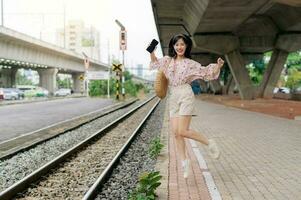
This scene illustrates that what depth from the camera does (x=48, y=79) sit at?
81125 mm

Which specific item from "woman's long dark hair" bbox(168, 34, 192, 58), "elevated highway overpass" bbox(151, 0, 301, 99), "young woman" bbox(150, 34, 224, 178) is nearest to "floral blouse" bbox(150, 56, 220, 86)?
"young woman" bbox(150, 34, 224, 178)

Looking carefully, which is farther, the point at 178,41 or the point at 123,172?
the point at 123,172

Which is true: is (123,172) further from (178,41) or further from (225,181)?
(178,41)

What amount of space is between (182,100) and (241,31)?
121 feet

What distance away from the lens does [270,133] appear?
1548 centimetres

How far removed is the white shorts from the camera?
7.43 meters

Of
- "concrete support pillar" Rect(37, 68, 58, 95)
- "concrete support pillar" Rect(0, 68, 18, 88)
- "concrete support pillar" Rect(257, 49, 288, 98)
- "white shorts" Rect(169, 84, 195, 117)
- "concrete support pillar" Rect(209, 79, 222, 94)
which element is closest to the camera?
"white shorts" Rect(169, 84, 195, 117)

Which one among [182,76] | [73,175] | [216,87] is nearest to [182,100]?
[182,76]

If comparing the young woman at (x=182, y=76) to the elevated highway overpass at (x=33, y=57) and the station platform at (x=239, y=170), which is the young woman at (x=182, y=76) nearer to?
the station platform at (x=239, y=170)

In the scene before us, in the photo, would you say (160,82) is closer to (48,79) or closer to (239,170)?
(239,170)

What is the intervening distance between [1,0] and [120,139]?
36166 mm

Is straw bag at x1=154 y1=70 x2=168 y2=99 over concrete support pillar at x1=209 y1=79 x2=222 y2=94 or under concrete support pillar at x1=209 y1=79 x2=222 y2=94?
over

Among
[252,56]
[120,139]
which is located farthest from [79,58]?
[120,139]

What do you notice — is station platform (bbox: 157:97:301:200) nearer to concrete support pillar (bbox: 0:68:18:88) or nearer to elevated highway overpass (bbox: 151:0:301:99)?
elevated highway overpass (bbox: 151:0:301:99)
